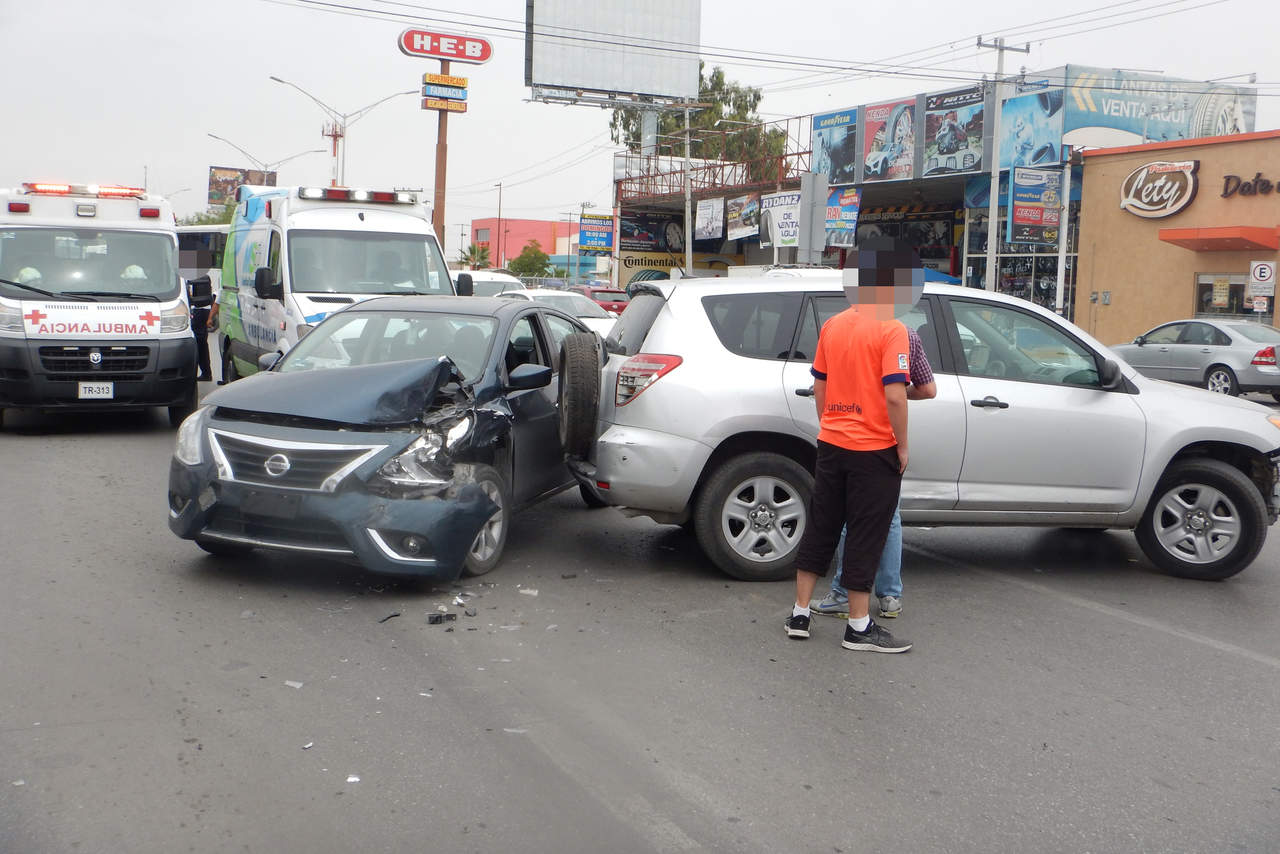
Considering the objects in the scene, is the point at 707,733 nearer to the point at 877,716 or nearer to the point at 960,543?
the point at 877,716

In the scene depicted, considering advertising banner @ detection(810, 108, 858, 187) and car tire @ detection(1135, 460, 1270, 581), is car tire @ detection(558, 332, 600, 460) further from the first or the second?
advertising banner @ detection(810, 108, 858, 187)

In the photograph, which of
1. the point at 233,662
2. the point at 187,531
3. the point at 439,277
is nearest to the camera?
the point at 233,662

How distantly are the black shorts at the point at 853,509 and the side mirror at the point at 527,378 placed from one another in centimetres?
214

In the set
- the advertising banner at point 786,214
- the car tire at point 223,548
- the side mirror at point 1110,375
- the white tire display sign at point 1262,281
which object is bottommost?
the car tire at point 223,548

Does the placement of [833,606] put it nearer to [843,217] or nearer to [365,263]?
[365,263]

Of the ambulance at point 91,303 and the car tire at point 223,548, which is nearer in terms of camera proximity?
the car tire at point 223,548

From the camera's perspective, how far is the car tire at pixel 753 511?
21.8ft

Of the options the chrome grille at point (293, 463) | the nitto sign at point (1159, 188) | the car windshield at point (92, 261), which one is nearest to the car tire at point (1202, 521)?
the chrome grille at point (293, 463)

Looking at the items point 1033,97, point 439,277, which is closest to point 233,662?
point 439,277

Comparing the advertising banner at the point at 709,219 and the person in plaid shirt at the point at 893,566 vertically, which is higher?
the advertising banner at the point at 709,219

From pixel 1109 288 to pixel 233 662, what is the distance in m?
30.2

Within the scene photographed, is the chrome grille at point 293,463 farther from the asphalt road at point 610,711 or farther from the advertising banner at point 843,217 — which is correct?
the advertising banner at point 843,217

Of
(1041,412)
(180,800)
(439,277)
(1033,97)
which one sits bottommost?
(180,800)

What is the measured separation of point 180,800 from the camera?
3777 mm
